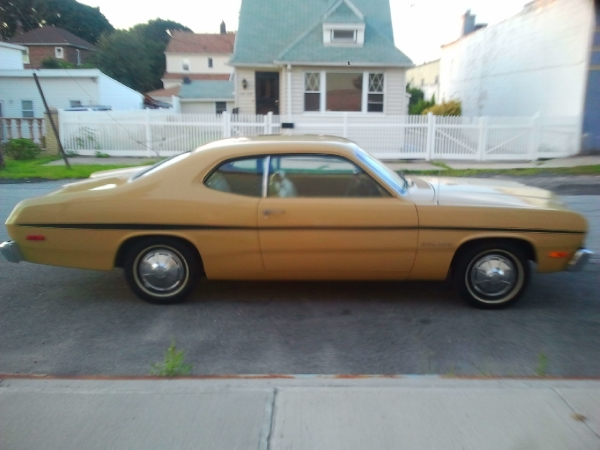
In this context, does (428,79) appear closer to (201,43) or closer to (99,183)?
(201,43)

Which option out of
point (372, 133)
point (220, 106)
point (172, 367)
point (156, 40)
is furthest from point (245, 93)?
point (156, 40)

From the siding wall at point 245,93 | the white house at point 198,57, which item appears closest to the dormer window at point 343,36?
the siding wall at point 245,93

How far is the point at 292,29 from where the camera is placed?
Result: 2148 cm

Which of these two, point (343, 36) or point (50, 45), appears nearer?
point (343, 36)

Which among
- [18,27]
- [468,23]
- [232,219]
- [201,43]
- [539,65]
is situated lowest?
[232,219]

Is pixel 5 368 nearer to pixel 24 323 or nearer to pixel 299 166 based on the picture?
pixel 24 323

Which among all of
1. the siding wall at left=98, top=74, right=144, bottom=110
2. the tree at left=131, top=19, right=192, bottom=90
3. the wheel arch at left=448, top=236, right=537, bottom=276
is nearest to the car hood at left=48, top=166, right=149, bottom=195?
the wheel arch at left=448, top=236, right=537, bottom=276

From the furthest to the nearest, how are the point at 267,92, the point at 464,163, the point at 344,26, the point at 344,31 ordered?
the point at 267,92 < the point at 344,31 < the point at 344,26 < the point at 464,163

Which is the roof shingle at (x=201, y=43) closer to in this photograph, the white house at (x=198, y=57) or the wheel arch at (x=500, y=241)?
the white house at (x=198, y=57)

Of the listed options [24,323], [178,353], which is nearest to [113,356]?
[178,353]

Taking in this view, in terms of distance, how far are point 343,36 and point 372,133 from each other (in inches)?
166

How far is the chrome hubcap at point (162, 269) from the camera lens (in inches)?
203

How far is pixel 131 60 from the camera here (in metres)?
56.1

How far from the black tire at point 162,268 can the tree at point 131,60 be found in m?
52.5
